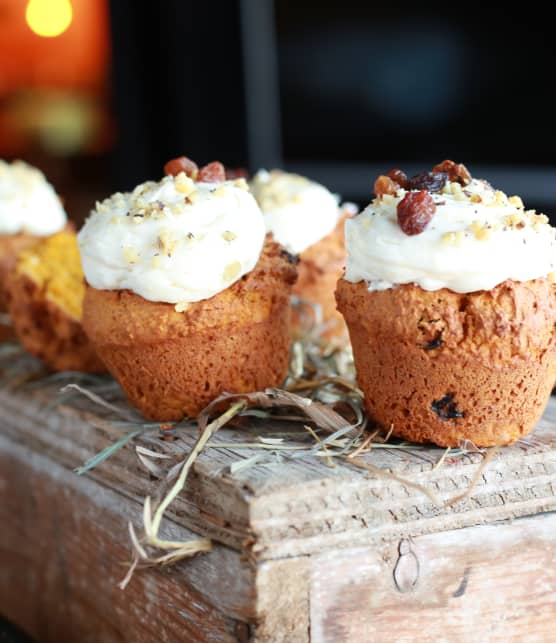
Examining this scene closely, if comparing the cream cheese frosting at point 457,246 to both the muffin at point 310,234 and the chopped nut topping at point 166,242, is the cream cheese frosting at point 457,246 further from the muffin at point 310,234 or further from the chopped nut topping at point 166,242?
the muffin at point 310,234

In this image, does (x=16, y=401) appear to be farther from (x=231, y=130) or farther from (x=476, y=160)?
(x=231, y=130)

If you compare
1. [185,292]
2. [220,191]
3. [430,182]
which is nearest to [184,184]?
[220,191]

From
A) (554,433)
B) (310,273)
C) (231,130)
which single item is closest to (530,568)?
(554,433)

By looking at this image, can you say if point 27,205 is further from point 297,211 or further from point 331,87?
point 331,87

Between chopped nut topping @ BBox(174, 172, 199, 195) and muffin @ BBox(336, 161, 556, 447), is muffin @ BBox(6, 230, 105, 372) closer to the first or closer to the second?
chopped nut topping @ BBox(174, 172, 199, 195)

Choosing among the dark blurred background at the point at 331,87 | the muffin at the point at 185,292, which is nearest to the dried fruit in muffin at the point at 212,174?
the muffin at the point at 185,292

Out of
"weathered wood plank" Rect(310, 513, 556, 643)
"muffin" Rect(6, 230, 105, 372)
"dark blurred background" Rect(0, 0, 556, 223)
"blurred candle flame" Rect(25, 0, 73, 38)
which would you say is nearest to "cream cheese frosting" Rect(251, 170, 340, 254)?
"muffin" Rect(6, 230, 105, 372)
